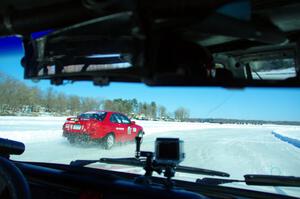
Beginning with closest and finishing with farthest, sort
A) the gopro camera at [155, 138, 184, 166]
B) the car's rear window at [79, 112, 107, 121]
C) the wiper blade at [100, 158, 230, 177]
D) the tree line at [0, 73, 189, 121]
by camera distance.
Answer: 1. the gopro camera at [155, 138, 184, 166]
2. the wiper blade at [100, 158, 230, 177]
3. the tree line at [0, 73, 189, 121]
4. the car's rear window at [79, 112, 107, 121]

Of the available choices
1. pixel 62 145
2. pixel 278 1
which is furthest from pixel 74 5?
pixel 62 145

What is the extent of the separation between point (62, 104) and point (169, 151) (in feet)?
5.74

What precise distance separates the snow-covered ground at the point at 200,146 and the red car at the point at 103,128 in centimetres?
12

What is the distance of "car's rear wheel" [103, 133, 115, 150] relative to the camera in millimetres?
5422

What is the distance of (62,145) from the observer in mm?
6746

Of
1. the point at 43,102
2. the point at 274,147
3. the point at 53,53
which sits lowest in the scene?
the point at 274,147

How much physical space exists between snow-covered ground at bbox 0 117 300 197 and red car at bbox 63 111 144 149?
12cm

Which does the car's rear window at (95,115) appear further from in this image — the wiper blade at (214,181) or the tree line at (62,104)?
the wiper blade at (214,181)

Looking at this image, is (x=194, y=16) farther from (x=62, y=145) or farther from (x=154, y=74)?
(x=62, y=145)

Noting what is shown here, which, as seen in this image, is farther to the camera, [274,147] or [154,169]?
[274,147]

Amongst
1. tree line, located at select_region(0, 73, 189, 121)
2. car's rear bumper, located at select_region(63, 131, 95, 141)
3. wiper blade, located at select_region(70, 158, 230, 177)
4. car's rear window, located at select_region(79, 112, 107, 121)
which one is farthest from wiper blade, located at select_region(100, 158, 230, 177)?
car's rear bumper, located at select_region(63, 131, 95, 141)

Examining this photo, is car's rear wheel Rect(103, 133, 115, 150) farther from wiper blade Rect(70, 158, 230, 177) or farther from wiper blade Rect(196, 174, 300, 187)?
wiper blade Rect(196, 174, 300, 187)

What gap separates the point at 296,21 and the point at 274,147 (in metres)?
5.12

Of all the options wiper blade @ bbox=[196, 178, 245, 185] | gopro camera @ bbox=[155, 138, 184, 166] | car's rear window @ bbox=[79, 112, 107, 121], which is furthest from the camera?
car's rear window @ bbox=[79, 112, 107, 121]
